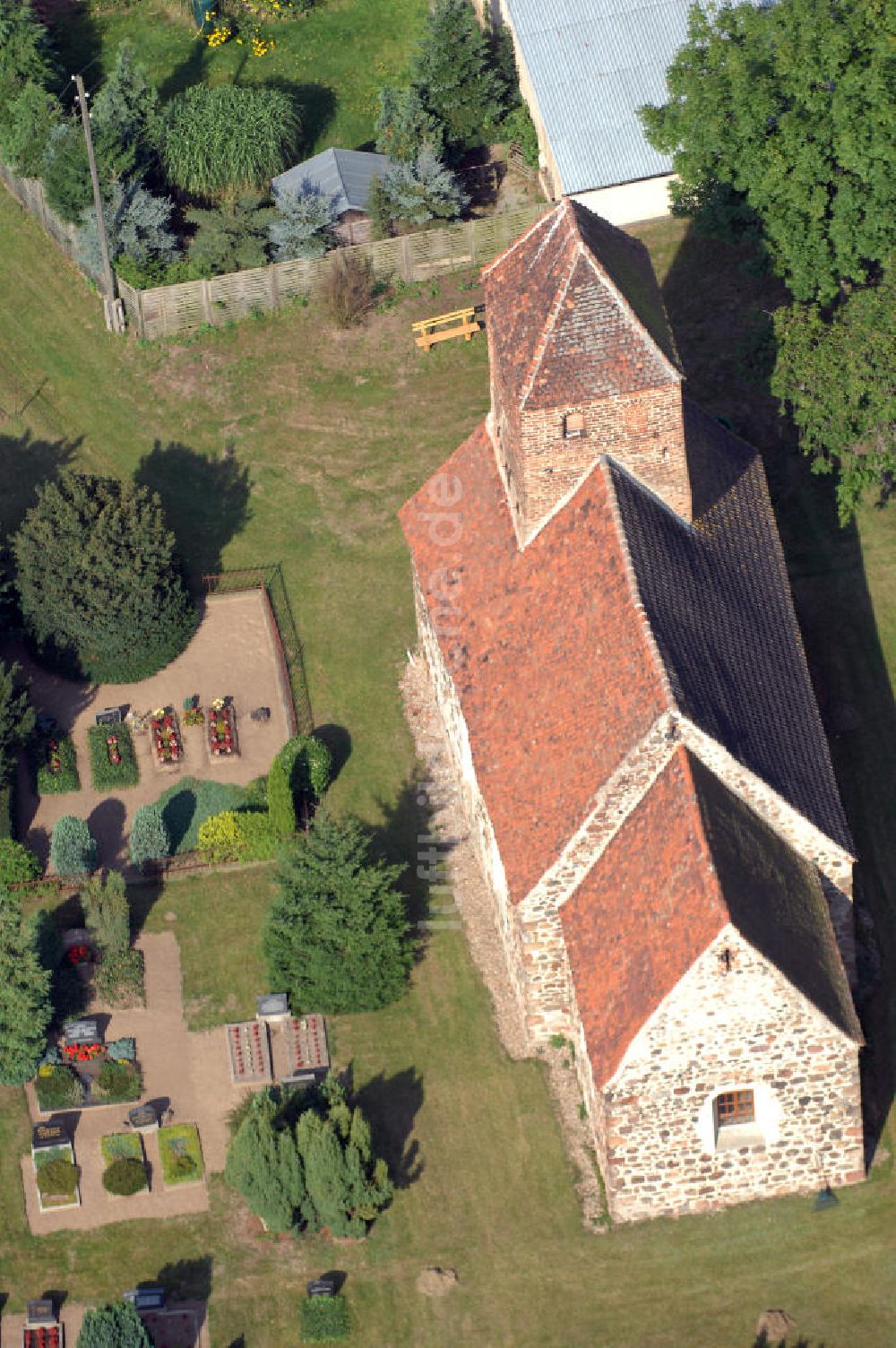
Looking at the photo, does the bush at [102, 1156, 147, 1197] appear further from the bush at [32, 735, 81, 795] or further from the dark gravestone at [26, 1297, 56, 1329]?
the bush at [32, 735, 81, 795]

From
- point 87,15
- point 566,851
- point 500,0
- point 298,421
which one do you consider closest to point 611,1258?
point 566,851

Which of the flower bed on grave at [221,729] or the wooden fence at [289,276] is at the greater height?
the wooden fence at [289,276]

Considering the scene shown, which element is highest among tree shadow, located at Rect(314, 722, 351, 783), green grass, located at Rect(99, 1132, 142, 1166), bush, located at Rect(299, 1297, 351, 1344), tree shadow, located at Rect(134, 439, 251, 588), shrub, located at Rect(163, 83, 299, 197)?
shrub, located at Rect(163, 83, 299, 197)

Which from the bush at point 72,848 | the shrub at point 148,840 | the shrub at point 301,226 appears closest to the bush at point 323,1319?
the shrub at point 148,840

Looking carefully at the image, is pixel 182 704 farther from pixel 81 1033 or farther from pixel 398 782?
pixel 81 1033

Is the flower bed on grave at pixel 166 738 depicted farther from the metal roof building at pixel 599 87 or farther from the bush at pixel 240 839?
the metal roof building at pixel 599 87

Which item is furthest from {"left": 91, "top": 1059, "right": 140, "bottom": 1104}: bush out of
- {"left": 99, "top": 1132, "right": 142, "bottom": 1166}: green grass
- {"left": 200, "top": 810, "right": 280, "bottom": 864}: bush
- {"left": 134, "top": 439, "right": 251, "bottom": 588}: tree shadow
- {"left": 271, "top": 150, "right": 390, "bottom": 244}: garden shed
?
{"left": 271, "top": 150, "right": 390, "bottom": 244}: garden shed
